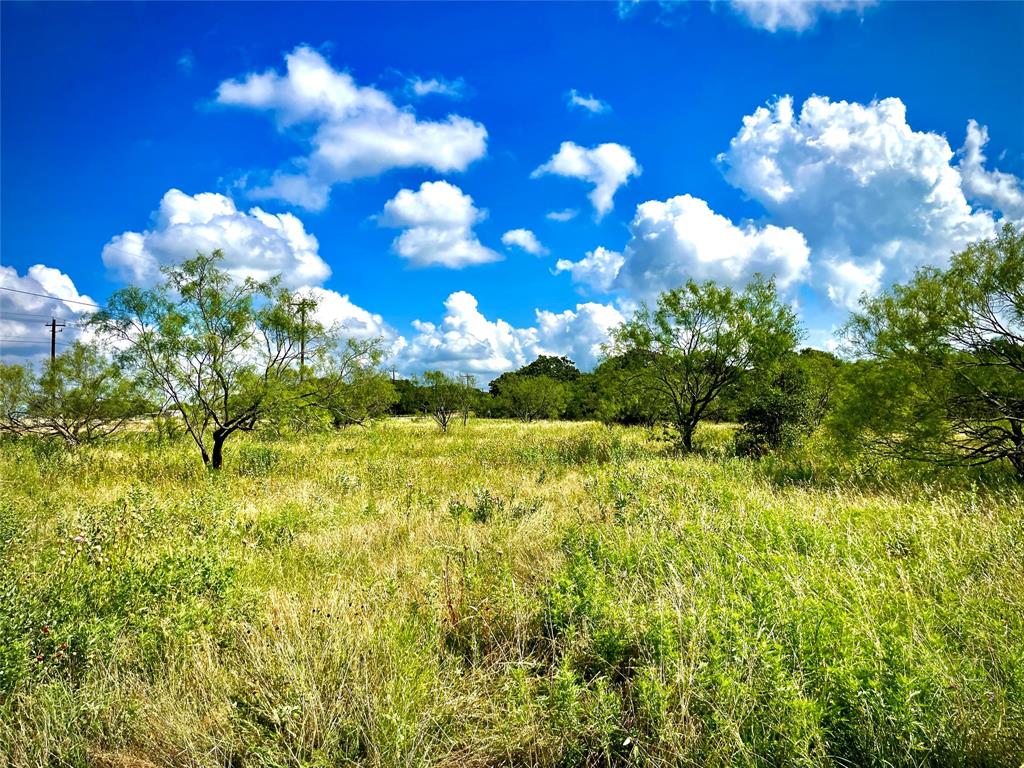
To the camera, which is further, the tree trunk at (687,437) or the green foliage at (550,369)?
the green foliage at (550,369)

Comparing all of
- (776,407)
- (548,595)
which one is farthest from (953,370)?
(548,595)

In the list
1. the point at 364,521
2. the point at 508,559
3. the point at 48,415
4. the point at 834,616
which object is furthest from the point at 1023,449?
the point at 48,415

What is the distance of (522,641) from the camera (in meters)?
3.78

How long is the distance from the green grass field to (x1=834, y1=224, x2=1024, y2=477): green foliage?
12.8 ft

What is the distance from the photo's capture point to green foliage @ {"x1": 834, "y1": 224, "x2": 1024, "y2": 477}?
30.9 feet

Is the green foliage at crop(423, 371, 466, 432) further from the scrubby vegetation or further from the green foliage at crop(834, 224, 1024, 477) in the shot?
the green foliage at crop(834, 224, 1024, 477)

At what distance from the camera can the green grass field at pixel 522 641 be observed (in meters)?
2.61

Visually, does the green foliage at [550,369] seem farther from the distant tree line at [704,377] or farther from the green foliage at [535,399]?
the distant tree line at [704,377]

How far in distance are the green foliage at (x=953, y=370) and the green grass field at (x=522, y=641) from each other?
390 centimetres

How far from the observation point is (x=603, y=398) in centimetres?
2003

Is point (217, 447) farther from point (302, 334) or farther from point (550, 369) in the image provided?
point (550, 369)

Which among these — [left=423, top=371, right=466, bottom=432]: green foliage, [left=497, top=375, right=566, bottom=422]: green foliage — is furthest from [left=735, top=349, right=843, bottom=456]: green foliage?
[left=497, top=375, right=566, bottom=422]: green foliage

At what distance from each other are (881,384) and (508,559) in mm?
10280

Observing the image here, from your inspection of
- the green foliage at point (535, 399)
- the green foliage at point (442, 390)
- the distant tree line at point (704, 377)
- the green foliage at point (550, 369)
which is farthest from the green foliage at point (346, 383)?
the green foliage at point (550, 369)
